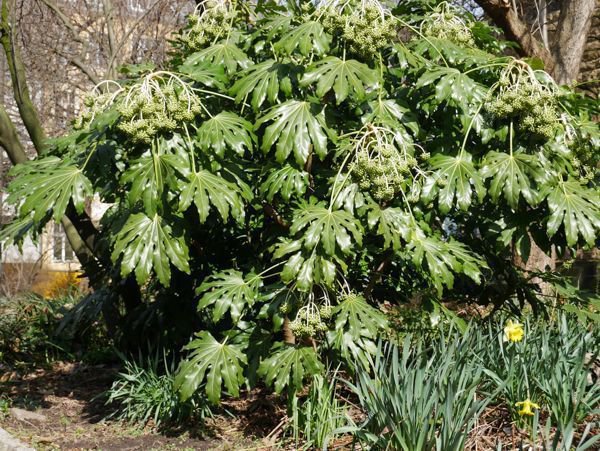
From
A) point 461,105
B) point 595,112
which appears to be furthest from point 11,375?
point 595,112

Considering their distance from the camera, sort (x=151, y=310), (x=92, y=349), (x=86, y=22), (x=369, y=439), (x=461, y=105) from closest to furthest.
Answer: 1. (x=369, y=439)
2. (x=461, y=105)
3. (x=151, y=310)
4. (x=92, y=349)
5. (x=86, y=22)

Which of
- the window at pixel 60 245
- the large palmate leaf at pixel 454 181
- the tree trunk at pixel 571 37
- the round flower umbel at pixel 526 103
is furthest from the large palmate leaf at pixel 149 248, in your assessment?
the window at pixel 60 245

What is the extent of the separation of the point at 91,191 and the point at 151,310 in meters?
1.73

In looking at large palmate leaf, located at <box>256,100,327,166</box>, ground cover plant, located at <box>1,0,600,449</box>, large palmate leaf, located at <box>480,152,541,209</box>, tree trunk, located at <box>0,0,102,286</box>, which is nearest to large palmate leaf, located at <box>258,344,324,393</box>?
ground cover plant, located at <box>1,0,600,449</box>

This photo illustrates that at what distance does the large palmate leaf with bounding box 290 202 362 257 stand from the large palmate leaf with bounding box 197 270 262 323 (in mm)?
598

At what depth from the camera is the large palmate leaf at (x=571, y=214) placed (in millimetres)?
4566

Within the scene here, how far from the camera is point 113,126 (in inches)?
191

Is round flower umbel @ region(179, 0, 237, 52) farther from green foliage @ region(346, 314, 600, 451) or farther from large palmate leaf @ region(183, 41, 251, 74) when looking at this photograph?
green foliage @ region(346, 314, 600, 451)

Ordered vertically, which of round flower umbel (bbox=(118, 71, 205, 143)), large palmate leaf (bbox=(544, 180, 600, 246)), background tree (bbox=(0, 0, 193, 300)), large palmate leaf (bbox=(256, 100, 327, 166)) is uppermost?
background tree (bbox=(0, 0, 193, 300))

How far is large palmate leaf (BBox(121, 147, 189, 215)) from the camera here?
437 cm

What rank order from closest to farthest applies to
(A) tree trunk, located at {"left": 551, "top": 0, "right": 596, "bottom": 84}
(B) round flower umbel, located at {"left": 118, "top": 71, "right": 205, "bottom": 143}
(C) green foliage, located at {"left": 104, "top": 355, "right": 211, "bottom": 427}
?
(B) round flower umbel, located at {"left": 118, "top": 71, "right": 205, "bottom": 143}
(C) green foliage, located at {"left": 104, "top": 355, "right": 211, "bottom": 427}
(A) tree trunk, located at {"left": 551, "top": 0, "right": 596, "bottom": 84}

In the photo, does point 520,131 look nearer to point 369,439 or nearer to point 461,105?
point 461,105

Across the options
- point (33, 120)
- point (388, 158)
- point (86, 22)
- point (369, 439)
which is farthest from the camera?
point (86, 22)

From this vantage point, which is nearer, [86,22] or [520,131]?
[520,131]
